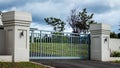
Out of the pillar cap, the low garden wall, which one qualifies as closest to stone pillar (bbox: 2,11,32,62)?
the pillar cap

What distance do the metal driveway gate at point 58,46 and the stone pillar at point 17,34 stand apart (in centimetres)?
212

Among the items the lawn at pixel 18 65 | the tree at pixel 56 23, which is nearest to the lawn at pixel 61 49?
the lawn at pixel 18 65

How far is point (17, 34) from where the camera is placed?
19.2 meters

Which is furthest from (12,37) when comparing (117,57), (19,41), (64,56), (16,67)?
(117,57)

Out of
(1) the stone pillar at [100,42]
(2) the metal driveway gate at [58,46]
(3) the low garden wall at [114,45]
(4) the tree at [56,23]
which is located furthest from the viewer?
(4) the tree at [56,23]

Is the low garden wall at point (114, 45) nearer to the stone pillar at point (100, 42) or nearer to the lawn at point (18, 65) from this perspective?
the stone pillar at point (100, 42)

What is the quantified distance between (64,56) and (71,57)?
2.33 ft

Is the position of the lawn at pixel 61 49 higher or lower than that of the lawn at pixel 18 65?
higher

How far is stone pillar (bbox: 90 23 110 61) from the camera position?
84.4 ft

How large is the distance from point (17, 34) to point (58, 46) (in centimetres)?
524

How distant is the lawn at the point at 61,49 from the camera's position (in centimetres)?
2232

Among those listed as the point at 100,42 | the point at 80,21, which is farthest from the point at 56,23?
the point at 100,42

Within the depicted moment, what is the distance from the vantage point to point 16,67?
1766cm

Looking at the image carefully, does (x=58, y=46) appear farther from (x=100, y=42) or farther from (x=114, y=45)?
(x=114, y=45)
